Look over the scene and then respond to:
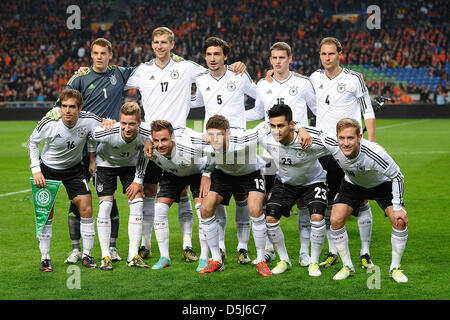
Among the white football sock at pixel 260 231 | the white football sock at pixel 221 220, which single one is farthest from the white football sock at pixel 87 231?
the white football sock at pixel 260 231

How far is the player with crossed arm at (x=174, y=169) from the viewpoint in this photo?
247 inches

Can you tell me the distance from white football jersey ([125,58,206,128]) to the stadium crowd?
24648 millimetres

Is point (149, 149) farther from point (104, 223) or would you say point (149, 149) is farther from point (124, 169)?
point (104, 223)

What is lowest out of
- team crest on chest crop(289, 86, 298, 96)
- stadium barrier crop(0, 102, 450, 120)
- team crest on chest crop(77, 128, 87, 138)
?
stadium barrier crop(0, 102, 450, 120)

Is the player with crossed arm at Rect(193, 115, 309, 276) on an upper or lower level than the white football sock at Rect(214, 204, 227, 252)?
upper

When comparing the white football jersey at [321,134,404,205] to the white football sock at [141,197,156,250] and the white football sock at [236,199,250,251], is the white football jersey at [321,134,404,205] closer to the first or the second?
the white football sock at [236,199,250,251]

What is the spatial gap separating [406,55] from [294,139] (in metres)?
28.9

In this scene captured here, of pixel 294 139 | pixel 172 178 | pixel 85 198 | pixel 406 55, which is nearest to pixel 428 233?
pixel 294 139

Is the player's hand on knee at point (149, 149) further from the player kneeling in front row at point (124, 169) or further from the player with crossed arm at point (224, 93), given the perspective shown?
the player with crossed arm at point (224, 93)

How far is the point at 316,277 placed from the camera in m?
6.10

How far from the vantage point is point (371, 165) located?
19.4 feet

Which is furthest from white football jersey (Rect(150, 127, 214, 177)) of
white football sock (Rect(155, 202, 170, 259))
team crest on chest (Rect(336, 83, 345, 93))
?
team crest on chest (Rect(336, 83, 345, 93))

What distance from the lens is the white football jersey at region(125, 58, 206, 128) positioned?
7305 mm
